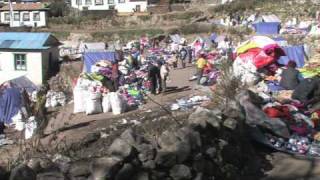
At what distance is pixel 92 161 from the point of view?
213 inches

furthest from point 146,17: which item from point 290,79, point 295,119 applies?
point 295,119

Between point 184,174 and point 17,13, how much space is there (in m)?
68.9

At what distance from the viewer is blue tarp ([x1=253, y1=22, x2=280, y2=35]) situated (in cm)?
4356

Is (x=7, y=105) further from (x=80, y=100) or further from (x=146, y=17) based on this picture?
(x=146, y=17)

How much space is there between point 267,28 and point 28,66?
60.0 ft

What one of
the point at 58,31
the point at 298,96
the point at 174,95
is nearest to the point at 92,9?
the point at 58,31

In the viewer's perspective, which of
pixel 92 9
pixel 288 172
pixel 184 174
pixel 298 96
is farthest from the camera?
pixel 92 9

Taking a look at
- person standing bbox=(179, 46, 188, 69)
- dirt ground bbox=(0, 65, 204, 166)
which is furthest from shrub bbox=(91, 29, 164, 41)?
dirt ground bbox=(0, 65, 204, 166)

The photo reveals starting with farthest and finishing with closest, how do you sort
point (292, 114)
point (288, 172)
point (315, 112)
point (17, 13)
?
point (17, 13) < point (315, 112) < point (292, 114) < point (288, 172)

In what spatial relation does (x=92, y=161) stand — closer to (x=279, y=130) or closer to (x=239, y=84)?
(x=279, y=130)

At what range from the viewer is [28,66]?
3672 centimetres

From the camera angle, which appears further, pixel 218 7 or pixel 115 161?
pixel 218 7

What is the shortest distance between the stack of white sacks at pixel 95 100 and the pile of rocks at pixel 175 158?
8.72 metres

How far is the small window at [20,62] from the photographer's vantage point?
1451 inches
